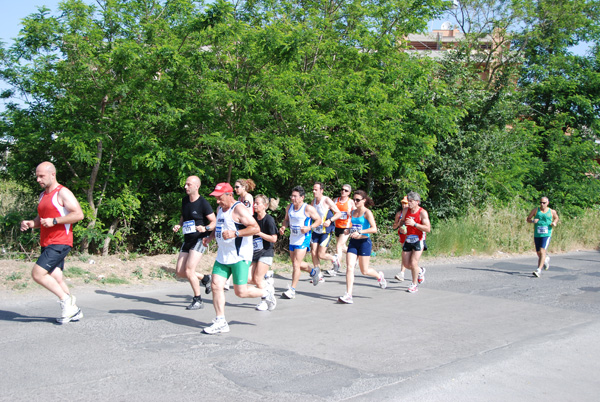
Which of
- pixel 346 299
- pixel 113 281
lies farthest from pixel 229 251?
pixel 113 281

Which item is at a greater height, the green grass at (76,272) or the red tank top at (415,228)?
the red tank top at (415,228)

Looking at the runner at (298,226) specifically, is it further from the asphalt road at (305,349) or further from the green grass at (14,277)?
the green grass at (14,277)

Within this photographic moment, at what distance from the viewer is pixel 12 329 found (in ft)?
20.8

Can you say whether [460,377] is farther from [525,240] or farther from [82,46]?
[525,240]

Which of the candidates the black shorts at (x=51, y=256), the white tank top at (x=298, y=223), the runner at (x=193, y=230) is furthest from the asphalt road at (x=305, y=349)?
the white tank top at (x=298, y=223)

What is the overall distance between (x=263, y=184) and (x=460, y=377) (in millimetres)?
9055

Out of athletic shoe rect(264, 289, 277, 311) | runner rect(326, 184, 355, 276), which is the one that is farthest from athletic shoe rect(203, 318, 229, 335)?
runner rect(326, 184, 355, 276)

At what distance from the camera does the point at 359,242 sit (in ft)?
30.8

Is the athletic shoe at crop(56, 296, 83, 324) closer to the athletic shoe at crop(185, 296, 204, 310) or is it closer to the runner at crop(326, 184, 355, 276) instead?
the athletic shoe at crop(185, 296, 204, 310)

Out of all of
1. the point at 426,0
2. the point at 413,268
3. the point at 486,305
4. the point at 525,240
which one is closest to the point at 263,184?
the point at 413,268

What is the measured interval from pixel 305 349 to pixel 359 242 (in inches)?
142

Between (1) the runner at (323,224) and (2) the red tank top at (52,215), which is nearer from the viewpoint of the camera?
(2) the red tank top at (52,215)

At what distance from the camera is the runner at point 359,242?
8.84 m

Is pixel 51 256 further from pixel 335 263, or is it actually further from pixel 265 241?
pixel 335 263
